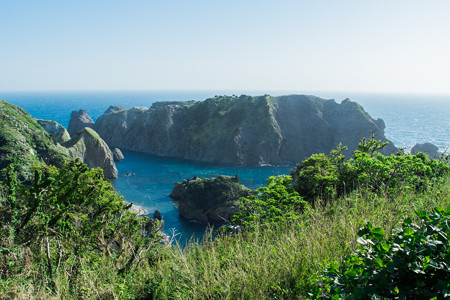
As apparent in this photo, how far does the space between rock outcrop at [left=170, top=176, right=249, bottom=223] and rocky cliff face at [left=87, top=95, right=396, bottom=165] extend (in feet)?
155

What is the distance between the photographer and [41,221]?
25.0 ft

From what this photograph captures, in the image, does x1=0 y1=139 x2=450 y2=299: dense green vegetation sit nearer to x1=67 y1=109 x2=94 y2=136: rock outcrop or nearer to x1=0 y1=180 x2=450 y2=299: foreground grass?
x1=0 y1=180 x2=450 y2=299: foreground grass

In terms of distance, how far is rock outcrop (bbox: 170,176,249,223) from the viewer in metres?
54.3

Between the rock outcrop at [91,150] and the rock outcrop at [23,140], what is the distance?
2246 cm

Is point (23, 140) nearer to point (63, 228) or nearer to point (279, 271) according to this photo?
point (63, 228)

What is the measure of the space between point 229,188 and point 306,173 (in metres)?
36.0

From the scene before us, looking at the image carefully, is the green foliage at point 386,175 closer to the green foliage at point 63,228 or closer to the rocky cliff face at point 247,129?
the green foliage at point 63,228

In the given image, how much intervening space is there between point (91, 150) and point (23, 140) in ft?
126

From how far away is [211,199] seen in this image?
55.8 metres

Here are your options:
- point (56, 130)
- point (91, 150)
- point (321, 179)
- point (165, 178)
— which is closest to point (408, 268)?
point (321, 179)

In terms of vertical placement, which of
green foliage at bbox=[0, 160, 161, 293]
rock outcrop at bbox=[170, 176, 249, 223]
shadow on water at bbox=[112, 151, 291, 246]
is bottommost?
shadow on water at bbox=[112, 151, 291, 246]

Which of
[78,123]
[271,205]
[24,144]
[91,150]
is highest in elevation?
[271,205]

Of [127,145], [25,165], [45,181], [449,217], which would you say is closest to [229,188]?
[25,165]

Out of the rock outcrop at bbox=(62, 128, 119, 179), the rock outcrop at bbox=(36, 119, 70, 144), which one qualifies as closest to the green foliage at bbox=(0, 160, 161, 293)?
the rock outcrop at bbox=(62, 128, 119, 179)
